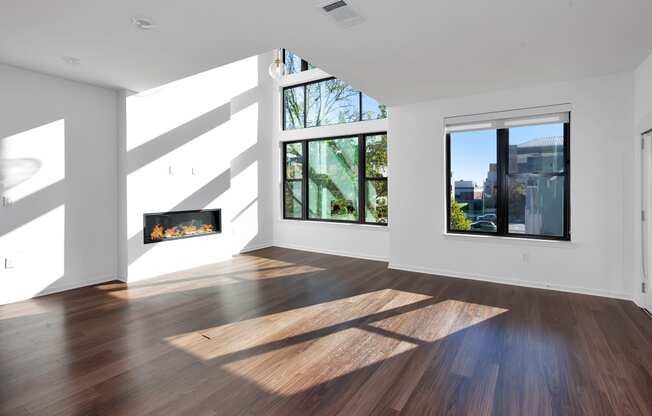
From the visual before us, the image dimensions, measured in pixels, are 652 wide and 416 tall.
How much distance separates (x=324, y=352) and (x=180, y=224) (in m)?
3.85

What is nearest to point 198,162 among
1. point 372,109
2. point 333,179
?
point 333,179

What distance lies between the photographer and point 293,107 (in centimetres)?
748

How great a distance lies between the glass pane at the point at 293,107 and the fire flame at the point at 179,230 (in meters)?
2.85

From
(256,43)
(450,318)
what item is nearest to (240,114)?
(256,43)

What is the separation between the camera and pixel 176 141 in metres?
5.32

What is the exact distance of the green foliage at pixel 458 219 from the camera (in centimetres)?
509

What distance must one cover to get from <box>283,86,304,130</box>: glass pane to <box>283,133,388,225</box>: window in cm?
43

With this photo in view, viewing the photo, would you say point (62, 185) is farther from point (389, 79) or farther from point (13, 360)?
point (389, 79)

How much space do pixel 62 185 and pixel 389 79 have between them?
4.28 meters

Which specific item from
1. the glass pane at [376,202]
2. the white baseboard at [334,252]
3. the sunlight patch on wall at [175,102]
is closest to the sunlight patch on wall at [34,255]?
the sunlight patch on wall at [175,102]

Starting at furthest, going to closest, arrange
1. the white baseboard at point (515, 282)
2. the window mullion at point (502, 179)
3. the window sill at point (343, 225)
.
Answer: the window sill at point (343, 225), the window mullion at point (502, 179), the white baseboard at point (515, 282)

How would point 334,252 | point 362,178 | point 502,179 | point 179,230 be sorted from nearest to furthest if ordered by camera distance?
point 502,179 < point 179,230 < point 362,178 < point 334,252

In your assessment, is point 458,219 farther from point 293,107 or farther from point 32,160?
point 32,160

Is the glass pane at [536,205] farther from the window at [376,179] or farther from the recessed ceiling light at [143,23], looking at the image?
the recessed ceiling light at [143,23]
